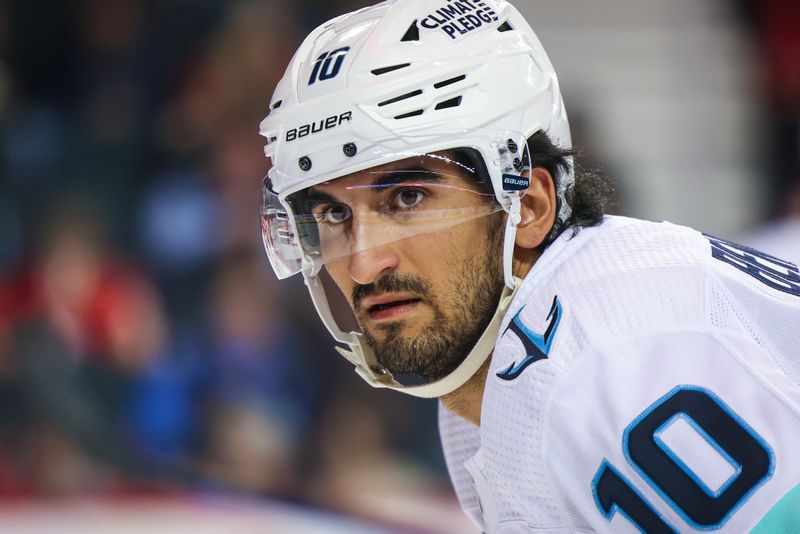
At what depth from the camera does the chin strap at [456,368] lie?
2.04 m

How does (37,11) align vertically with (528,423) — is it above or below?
below

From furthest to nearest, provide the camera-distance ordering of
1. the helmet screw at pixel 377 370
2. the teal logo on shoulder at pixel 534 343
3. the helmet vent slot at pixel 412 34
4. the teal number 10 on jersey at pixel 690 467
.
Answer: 1. the helmet screw at pixel 377 370
2. the helmet vent slot at pixel 412 34
3. the teal logo on shoulder at pixel 534 343
4. the teal number 10 on jersey at pixel 690 467

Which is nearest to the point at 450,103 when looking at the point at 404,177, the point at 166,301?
the point at 404,177

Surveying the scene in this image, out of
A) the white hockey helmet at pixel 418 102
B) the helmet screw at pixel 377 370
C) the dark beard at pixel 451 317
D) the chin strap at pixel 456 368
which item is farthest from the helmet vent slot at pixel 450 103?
the helmet screw at pixel 377 370

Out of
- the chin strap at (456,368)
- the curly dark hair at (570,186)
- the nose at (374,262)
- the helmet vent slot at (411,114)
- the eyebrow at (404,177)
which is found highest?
the helmet vent slot at (411,114)

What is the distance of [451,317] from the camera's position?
2.04 m

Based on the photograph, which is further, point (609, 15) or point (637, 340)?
point (609, 15)

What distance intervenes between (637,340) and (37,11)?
4.25 meters

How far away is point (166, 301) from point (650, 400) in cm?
356

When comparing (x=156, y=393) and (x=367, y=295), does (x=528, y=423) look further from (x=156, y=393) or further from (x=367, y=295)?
(x=156, y=393)

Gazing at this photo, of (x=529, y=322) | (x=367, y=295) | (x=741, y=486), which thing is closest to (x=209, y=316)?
(x=367, y=295)

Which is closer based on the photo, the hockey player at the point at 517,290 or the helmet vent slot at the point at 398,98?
the hockey player at the point at 517,290

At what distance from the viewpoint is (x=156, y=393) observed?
464 centimetres

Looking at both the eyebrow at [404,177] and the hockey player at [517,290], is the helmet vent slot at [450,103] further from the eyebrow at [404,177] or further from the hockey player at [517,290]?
the eyebrow at [404,177]
